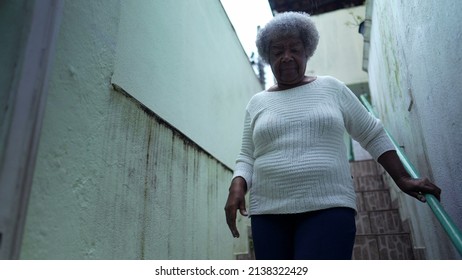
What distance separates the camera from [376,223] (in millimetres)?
2893

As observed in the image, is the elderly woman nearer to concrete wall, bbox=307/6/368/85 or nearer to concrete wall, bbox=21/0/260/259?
concrete wall, bbox=21/0/260/259

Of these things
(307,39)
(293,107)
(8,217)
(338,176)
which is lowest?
(8,217)

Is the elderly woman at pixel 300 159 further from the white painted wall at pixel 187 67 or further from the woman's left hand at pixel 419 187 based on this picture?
the white painted wall at pixel 187 67

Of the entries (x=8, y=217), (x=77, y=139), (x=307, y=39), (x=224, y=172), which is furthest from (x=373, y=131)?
(x=224, y=172)

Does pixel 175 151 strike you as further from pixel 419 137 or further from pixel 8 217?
pixel 419 137

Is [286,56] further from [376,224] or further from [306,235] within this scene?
[376,224]

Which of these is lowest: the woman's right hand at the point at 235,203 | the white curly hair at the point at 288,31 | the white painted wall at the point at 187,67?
the woman's right hand at the point at 235,203

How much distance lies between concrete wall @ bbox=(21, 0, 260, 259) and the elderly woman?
0.48 metres

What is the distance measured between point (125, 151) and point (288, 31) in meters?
0.81

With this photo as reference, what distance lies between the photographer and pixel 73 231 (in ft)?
3.37

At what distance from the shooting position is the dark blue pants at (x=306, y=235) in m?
0.95

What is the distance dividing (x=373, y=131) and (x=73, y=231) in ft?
3.49

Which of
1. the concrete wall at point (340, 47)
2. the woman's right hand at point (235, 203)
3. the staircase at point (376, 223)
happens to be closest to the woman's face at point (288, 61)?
the woman's right hand at point (235, 203)

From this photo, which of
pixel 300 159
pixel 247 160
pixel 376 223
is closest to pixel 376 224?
pixel 376 223
